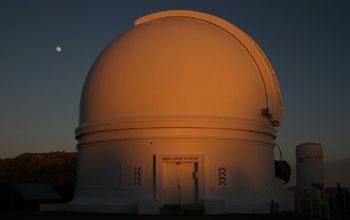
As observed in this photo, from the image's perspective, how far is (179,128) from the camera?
16.8m

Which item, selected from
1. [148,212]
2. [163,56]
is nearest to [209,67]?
[163,56]

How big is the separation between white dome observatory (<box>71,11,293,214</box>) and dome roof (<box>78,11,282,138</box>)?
1.7 inches

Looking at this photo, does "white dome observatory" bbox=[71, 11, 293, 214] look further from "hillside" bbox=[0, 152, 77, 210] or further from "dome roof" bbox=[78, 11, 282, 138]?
"hillside" bbox=[0, 152, 77, 210]

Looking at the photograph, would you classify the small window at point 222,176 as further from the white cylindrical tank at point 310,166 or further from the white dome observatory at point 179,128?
the white cylindrical tank at point 310,166

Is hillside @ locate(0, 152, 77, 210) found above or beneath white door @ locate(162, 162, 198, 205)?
above

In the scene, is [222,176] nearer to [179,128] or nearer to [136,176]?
[179,128]

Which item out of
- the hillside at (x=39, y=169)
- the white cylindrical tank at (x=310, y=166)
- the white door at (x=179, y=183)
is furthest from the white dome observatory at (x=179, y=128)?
the hillside at (x=39, y=169)

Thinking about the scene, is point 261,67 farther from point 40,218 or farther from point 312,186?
point 40,218

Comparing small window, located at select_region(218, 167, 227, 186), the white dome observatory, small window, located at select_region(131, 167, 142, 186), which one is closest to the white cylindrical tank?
the white dome observatory

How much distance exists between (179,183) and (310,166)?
6572mm

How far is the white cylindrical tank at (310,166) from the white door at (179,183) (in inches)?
224

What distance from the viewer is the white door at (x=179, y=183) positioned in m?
16.8

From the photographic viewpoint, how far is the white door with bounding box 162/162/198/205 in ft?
55.1

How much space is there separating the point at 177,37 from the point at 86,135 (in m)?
6.04
